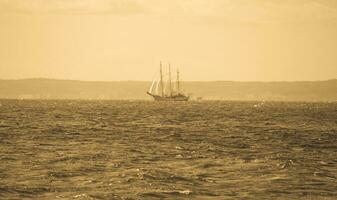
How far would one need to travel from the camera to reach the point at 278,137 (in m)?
56.1

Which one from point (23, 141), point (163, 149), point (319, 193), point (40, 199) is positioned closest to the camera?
point (40, 199)

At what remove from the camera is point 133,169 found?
1236 inches

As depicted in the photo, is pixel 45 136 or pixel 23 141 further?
pixel 45 136

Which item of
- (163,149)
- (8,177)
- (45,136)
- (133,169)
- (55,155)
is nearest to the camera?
(8,177)

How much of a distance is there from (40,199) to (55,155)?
14.2m

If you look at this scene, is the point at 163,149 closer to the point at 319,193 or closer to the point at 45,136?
the point at 45,136

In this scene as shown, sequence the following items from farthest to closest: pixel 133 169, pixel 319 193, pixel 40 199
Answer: pixel 133 169, pixel 319 193, pixel 40 199

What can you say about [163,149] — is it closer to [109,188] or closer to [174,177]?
[174,177]

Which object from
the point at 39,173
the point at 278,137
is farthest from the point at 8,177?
the point at 278,137

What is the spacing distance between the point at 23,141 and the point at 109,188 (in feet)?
75.8

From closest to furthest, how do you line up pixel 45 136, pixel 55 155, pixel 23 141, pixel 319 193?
1. pixel 319 193
2. pixel 55 155
3. pixel 23 141
4. pixel 45 136

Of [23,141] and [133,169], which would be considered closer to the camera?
[133,169]

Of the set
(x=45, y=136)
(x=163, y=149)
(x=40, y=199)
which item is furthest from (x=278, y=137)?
(x=40, y=199)

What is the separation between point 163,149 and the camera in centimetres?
4247
